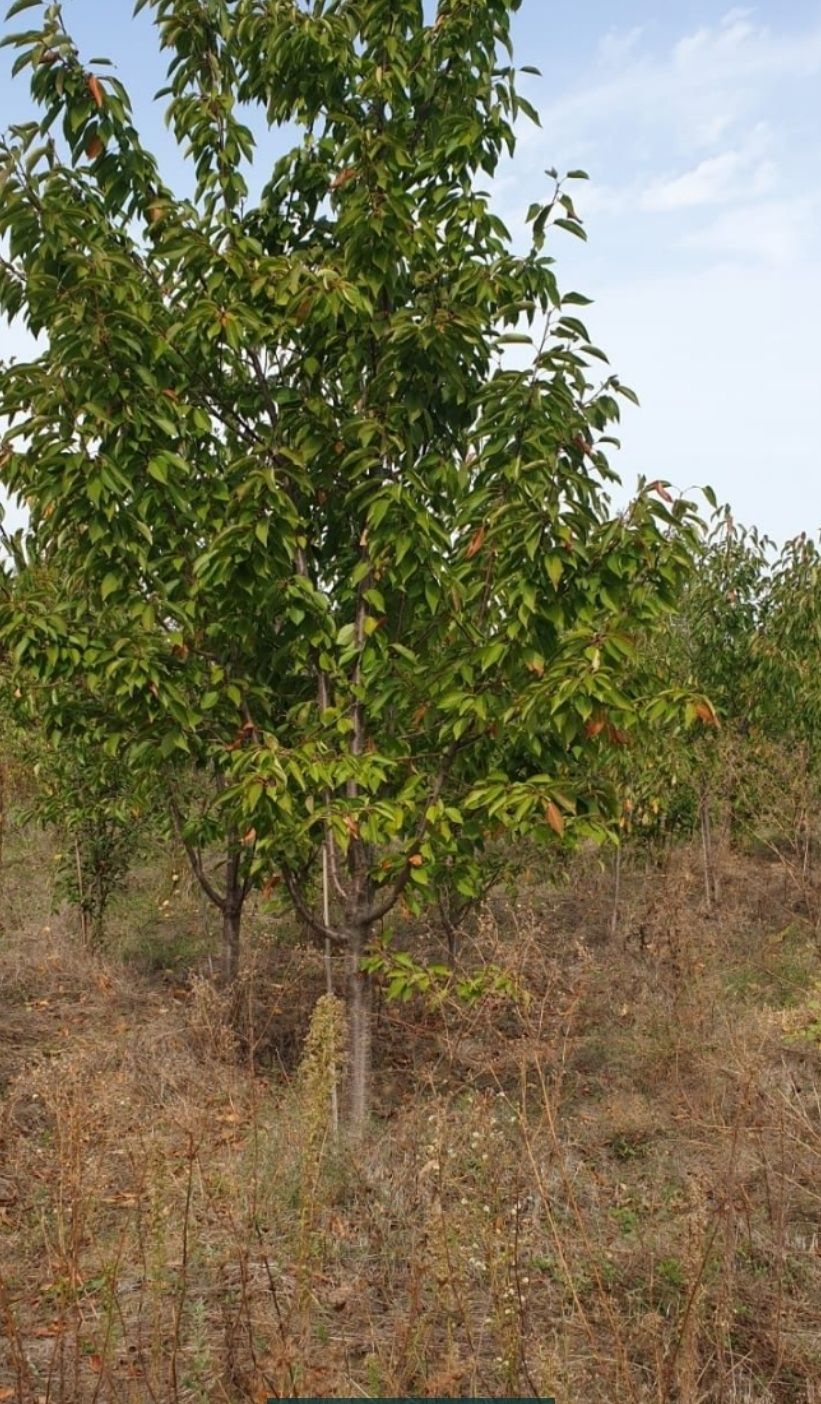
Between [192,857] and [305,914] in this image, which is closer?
[305,914]

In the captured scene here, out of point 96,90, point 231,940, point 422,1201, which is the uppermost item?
point 96,90

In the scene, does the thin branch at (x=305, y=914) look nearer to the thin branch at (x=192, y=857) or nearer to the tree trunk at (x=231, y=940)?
the thin branch at (x=192, y=857)

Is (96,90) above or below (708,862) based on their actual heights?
above

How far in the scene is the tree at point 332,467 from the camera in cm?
448

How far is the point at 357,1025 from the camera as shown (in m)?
5.27

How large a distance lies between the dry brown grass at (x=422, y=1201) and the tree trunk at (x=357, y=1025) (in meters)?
0.26

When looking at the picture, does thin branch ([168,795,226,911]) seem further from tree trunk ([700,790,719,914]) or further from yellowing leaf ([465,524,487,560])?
tree trunk ([700,790,719,914])

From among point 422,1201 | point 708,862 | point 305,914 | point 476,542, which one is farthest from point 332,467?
point 708,862

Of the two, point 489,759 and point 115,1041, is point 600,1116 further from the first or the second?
point 115,1041

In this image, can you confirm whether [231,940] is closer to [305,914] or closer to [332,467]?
[305,914]

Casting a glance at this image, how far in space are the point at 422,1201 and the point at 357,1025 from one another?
4.57 feet

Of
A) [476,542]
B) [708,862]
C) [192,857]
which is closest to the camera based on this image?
[476,542]

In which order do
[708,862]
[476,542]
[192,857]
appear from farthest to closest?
[708,862] < [192,857] < [476,542]

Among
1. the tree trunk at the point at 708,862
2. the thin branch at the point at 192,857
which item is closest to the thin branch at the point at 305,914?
the thin branch at the point at 192,857
